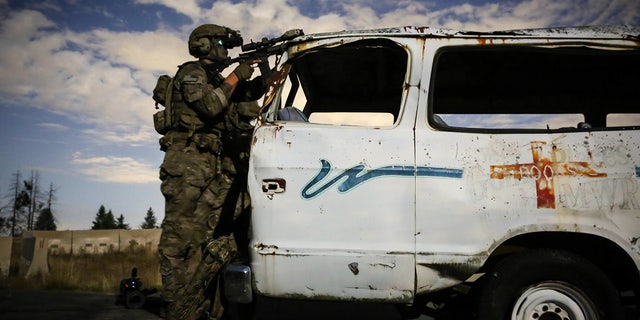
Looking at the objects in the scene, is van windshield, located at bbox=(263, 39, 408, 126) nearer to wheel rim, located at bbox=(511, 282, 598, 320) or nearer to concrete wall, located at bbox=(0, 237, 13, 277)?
wheel rim, located at bbox=(511, 282, 598, 320)

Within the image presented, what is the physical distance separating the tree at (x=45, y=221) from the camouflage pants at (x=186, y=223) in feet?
220

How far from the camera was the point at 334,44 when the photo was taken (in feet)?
9.73

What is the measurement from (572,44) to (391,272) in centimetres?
192

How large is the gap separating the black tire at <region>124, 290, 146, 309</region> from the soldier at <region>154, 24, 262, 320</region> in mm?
1691

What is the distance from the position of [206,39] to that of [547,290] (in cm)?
360

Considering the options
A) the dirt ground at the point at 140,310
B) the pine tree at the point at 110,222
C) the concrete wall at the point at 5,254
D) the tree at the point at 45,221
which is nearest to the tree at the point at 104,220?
the pine tree at the point at 110,222

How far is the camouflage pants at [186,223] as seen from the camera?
349 cm

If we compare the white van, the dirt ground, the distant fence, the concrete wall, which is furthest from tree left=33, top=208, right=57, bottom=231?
the white van

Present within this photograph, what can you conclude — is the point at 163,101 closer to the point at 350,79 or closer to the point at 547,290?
the point at 350,79

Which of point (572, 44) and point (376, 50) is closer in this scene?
point (572, 44)

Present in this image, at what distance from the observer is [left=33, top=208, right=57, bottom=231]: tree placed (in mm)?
59625

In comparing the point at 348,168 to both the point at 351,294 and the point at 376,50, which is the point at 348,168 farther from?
the point at 376,50

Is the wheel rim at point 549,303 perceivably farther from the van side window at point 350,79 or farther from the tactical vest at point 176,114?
the tactical vest at point 176,114

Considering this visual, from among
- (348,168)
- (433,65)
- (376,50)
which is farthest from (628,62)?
(348,168)
